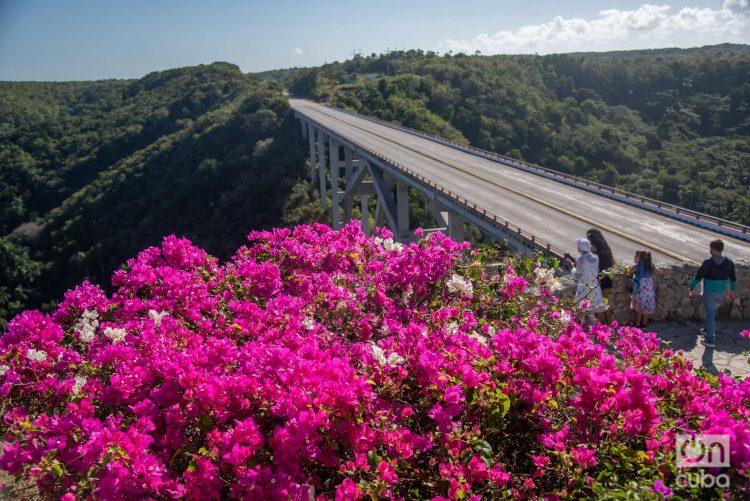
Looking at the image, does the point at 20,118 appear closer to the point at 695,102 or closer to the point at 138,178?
the point at 138,178

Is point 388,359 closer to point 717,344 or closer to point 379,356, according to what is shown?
point 379,356

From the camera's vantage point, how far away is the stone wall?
9.87 metres

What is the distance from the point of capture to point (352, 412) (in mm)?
2986

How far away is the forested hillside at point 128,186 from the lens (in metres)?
56.8

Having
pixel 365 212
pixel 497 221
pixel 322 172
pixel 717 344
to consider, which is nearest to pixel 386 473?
pixel 717 344

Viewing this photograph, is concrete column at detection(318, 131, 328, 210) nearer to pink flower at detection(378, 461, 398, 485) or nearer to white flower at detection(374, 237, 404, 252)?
white flower at detection(374, 237, 404, 252)

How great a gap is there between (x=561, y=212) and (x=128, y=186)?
64.3 metres

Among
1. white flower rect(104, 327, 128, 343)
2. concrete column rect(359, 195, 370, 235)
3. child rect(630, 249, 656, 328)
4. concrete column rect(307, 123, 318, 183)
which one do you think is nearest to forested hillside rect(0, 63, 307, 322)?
concrete column rect(307, 123, 318, 183)

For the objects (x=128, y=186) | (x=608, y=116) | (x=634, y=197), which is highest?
(x=608, y=116)

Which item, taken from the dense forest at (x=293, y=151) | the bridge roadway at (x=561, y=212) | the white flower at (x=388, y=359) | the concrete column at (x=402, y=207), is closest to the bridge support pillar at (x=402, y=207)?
the concrete column at (x=402, y=207)

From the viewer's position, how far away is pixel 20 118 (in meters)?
117

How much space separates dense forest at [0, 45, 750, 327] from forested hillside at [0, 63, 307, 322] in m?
0.23

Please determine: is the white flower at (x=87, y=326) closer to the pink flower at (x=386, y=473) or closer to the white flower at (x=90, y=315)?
the white flower at (x=90, y=315)

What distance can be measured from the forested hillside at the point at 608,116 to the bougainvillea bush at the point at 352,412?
2019 inches
